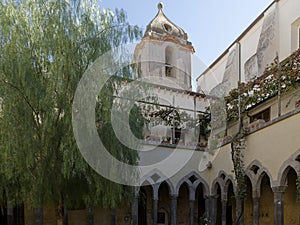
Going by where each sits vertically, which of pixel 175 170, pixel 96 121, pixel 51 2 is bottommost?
pixel 175 170

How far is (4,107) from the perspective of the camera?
26.9 feet

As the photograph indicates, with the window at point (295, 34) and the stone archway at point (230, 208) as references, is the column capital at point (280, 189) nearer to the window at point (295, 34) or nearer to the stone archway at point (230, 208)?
the stone archway at point (230, 208)

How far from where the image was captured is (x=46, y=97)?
818 cm

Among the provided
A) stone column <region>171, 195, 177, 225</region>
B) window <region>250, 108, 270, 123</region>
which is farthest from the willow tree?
window <region>250, 108, 270, 123</region>

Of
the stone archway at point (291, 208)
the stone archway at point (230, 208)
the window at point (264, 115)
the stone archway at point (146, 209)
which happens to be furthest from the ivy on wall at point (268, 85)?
the stone archway at point (146, 209)

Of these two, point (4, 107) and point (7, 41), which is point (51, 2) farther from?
point (4, 107)


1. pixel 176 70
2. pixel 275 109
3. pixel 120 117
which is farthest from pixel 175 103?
pixel 120 117

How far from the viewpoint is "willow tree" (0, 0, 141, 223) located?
8.16 m

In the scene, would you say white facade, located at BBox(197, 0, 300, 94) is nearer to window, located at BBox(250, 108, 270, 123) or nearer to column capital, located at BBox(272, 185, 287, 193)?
window, located at BBox(250, 108, 270, 123)

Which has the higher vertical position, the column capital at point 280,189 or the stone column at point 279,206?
the column capital at point 280,189

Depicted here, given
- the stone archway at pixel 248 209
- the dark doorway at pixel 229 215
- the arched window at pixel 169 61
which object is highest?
the arched window at pixel 169 61

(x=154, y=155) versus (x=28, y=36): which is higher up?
(x=28, y=36)

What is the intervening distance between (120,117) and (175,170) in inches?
217

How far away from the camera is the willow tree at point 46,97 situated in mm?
8164
